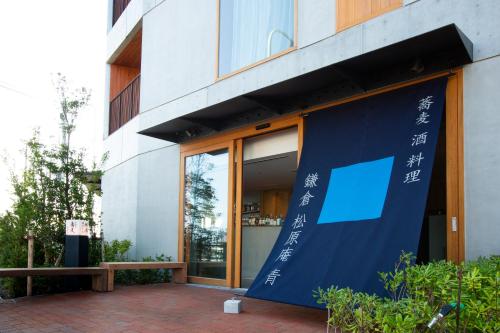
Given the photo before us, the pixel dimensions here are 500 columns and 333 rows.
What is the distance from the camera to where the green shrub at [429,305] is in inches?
120

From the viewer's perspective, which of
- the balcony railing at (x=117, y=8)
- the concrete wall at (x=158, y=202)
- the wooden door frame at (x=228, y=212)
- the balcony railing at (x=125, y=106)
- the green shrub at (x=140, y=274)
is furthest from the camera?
the balcony railing at (x=117, y=8)

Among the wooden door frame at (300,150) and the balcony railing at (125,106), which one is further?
the balcony railing at (125,106)

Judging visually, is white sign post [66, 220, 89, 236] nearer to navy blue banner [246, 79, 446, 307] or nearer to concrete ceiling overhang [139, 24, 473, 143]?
concrete ceiling overhang [139, 24, 473, 143]

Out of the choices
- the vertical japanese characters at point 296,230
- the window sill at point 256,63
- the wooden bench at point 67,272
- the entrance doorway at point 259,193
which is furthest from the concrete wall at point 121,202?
the vertical japanese characters at point 296,230

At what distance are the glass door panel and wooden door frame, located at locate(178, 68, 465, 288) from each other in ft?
0.44

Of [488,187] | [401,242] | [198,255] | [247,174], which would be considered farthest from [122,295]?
[488,187]

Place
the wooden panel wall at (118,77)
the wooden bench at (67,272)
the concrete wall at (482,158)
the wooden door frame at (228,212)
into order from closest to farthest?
the concrete wall at (482,158), the wooden bench at (67,272), the wooden door frame at (228,212), the wooden panel wall at (118,77)

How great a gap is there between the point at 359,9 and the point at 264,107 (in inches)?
79.9

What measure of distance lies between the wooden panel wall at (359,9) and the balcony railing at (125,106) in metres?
7.28

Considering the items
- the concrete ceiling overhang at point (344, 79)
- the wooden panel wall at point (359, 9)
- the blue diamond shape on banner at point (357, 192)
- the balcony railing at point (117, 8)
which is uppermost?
the balcony railing at point (117, 8)

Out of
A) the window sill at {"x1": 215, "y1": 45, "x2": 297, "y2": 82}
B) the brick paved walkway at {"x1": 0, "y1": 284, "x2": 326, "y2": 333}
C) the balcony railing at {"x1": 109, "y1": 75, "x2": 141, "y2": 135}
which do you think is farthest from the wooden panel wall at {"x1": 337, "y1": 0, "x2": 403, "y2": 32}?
the balcony railing at {"x1": 109, "y1": 75, "x2": 141, "y2": 135}

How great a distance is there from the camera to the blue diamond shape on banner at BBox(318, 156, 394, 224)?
17.6ft

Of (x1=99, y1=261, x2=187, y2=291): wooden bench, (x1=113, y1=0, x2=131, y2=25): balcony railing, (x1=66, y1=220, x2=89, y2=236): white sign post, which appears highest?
(x1=113, y1=0, x2=131, y2=25): balcony railing

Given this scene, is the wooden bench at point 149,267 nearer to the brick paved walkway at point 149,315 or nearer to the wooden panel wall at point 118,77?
the brick paved walkway at point 149,315
